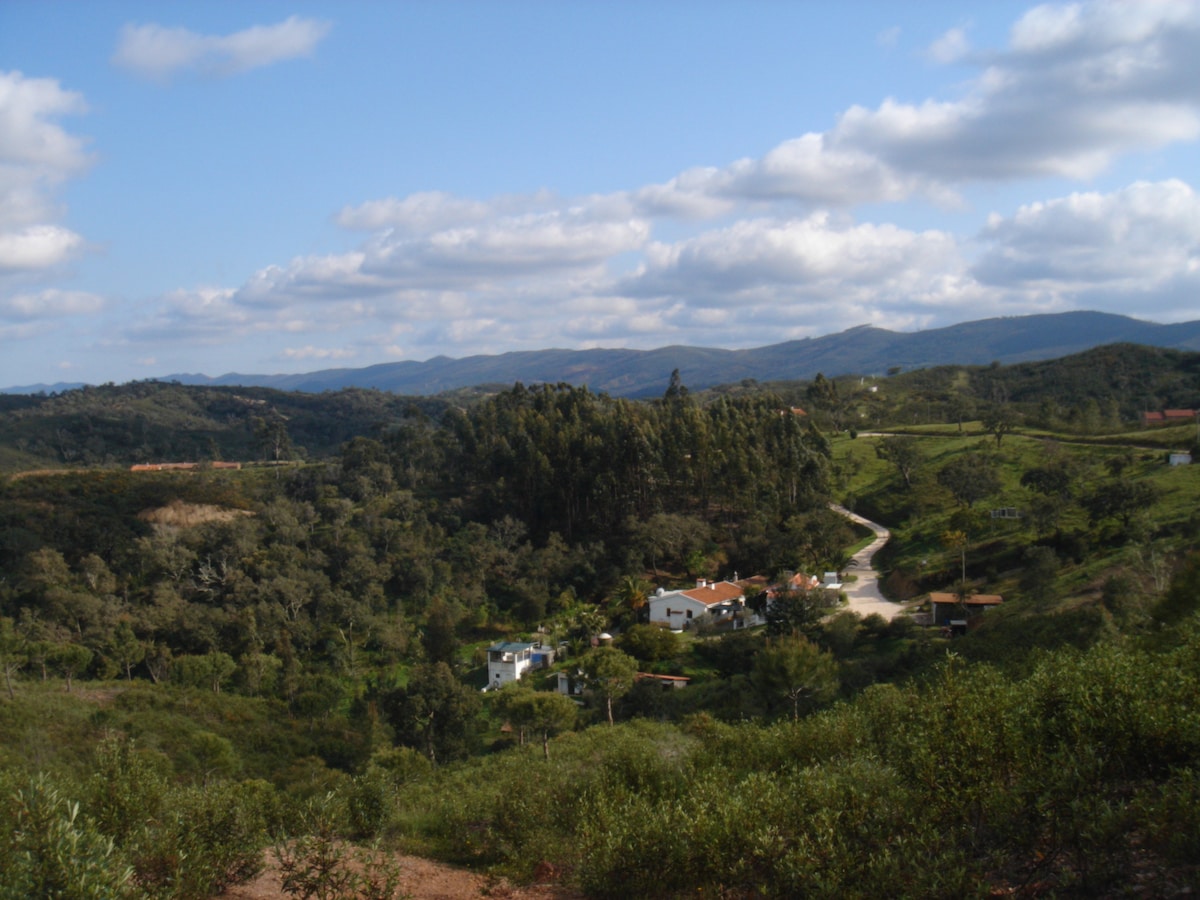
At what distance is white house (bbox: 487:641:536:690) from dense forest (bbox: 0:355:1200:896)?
1.63m

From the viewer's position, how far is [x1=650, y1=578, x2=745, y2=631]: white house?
40406mm

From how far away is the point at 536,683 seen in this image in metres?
34.9

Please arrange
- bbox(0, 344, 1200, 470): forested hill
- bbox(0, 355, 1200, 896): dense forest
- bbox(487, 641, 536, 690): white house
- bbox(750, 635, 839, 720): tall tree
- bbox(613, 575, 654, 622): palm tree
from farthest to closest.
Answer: bbox(0, 344, 1200, 470): forested hill → bbox(613, 575, 654, 622): palm tree → bbox(487, 641, 536, 690): white house → bbox(750, 635, 839, 720): tall tree → bbox(0, 355, 1200, 896): dense forest

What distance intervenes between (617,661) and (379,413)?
123m

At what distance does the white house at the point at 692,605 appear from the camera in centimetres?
4041

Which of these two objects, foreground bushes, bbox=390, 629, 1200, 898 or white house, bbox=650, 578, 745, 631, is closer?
foreground bushes, bbox=390, 629, 1200, 898

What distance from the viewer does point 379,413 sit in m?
145

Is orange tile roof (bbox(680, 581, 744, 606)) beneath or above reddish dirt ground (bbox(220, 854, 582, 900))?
beneath

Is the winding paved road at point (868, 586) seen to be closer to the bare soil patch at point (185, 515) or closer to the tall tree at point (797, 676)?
the tall tree at point (797, 676)

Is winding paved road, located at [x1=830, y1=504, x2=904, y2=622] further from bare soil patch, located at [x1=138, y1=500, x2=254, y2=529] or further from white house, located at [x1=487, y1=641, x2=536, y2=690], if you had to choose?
bare soil patch, located at [x1=138, y1=500, x2=254, y2=529]

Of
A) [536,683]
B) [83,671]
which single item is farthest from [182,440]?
[536,683]

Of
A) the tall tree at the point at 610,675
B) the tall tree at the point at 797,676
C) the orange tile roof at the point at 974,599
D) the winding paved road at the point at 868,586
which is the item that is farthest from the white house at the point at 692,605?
the tall tree at the point at 797,676

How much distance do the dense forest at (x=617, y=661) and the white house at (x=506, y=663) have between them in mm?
1630

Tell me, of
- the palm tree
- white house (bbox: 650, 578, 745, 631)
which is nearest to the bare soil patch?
the palm tree
